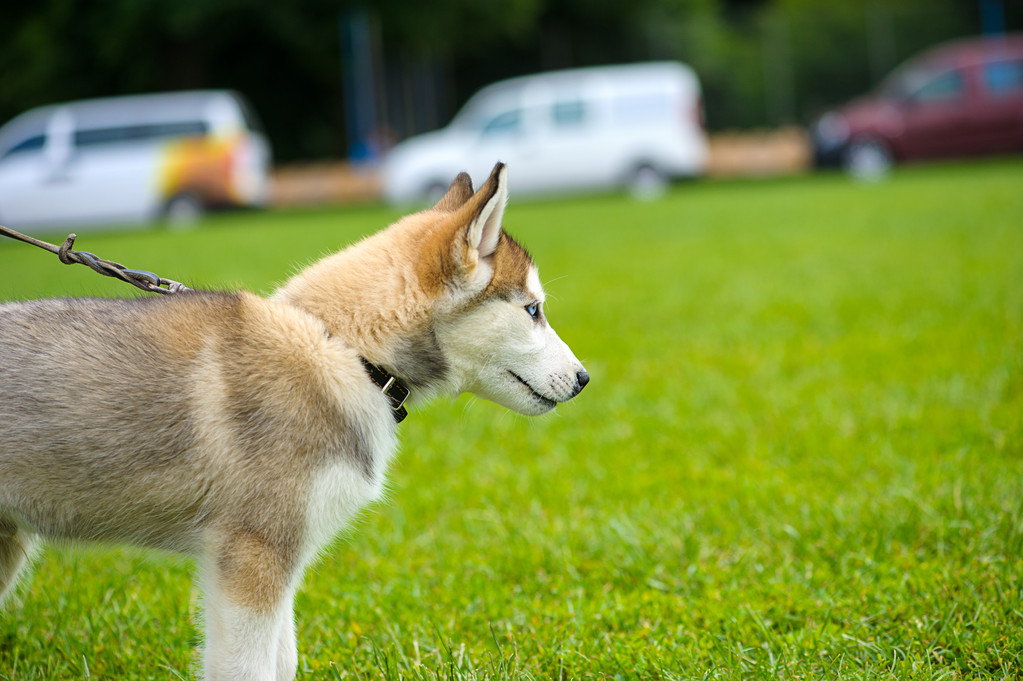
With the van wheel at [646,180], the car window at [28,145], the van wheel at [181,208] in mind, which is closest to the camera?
the car window at [28,145]

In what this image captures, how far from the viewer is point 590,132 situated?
21.6 meters

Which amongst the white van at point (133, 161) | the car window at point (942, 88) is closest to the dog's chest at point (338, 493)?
the white van at point (133, 161)

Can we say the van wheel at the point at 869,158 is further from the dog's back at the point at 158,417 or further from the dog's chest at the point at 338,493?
the dog's back at the point at 158,417

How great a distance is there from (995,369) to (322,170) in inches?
914

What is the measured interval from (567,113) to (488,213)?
20020 mm

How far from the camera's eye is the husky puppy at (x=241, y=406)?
196 cm

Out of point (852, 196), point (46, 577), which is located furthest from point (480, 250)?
point (852, 196)

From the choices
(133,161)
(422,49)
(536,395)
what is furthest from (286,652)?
(422,49)

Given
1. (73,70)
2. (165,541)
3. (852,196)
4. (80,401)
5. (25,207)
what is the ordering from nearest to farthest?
1. (80,401)
2. (165,541)
3. (852,196)
4. (25,207)
5. (73,70)

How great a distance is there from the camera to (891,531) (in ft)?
10.2

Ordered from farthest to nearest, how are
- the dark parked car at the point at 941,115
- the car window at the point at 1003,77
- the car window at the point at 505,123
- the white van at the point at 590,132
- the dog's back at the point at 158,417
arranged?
the white van at the point at 590,132 → the car window at the point at 505,123 → the dark parked car at the point at 941,115 → the car window at the point at 1003,77 → the dog's back at the point at 158,417

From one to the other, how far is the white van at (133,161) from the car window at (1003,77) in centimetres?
1631

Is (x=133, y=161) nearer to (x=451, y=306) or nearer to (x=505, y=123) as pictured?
(x=505, y=123)

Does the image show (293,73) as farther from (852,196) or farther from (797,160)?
(852,196)
